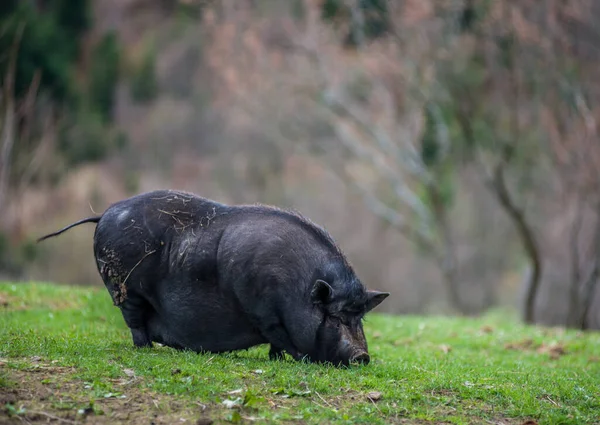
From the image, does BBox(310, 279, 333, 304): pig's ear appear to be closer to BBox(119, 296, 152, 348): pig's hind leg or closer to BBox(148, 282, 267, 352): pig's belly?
BBox(148, 282, 267, 352): pig's belly

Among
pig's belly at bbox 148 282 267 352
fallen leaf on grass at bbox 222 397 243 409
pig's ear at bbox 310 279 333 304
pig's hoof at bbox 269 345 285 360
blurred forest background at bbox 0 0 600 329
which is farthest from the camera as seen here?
blurred forest background at bbox 0 0 600 329

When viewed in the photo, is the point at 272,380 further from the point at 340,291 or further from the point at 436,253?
the point at 436,253

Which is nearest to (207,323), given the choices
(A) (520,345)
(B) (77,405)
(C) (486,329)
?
(B) (77,405)

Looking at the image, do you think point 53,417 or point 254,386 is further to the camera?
point 254,386

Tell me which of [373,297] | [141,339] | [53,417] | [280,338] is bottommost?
[53,417]

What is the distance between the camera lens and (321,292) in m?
8.90

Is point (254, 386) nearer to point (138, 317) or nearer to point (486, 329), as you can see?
point (138, 317)

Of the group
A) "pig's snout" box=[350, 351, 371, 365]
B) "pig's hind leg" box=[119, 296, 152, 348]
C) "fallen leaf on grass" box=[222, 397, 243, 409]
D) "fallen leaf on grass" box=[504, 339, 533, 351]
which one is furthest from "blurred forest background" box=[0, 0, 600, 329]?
"fallen leaf on grass" box=[222, 397, 243, 409]

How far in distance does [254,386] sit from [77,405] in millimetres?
1667

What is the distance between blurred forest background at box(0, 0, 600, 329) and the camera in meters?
25.3

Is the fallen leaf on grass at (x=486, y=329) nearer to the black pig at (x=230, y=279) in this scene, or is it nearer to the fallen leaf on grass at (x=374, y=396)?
the black pig at (x=230, y=279)

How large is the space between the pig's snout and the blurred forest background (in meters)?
13.2

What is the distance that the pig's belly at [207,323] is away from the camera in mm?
9141

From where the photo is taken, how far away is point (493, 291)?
39594 millimetres
